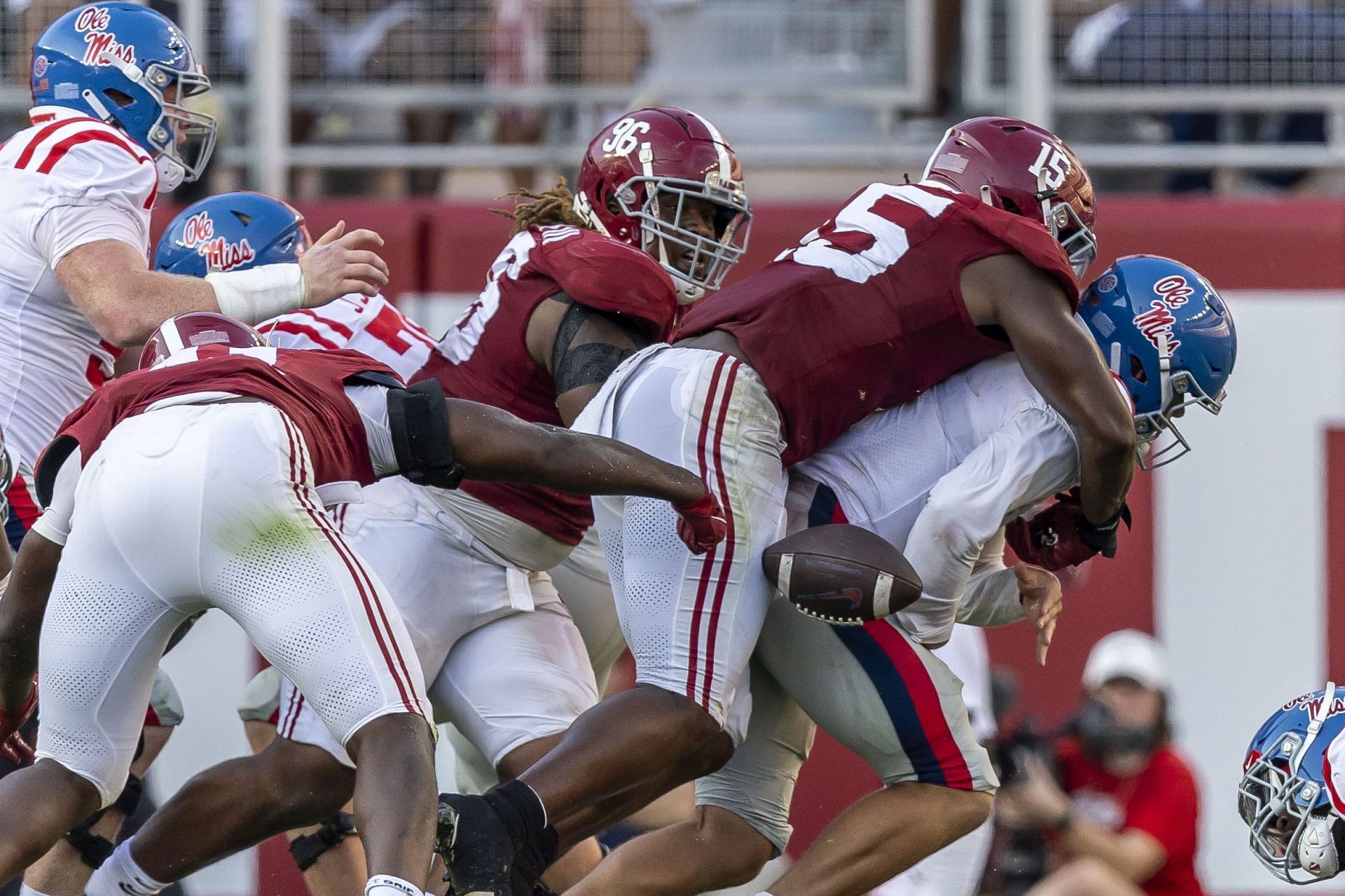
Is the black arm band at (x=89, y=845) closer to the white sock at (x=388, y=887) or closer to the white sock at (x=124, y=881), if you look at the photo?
the white sock at (x=124, y=881)

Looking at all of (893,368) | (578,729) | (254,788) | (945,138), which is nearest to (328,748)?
(254,788)

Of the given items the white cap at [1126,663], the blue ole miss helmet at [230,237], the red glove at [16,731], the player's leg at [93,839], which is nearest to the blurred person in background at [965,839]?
the white cap at [1126,663]

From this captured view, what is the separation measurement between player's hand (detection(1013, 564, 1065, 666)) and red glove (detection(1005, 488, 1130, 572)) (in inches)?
2.1

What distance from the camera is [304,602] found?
344 centimetres

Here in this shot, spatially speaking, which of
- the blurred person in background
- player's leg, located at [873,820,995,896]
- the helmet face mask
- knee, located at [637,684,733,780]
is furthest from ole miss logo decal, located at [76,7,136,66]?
player's leg, located at [873,820,995,896]

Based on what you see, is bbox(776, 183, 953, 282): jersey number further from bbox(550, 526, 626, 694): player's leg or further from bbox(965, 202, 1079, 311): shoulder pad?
bbox(550, 526, 626, 694): player's leg

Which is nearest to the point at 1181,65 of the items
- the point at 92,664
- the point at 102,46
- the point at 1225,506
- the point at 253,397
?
the point at 1225,506

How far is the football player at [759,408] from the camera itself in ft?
12.5

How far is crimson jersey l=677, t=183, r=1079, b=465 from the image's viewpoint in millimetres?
3914

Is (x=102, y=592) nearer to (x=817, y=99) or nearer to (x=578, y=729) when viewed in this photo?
(x=578, y=729)

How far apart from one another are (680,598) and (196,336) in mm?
1055

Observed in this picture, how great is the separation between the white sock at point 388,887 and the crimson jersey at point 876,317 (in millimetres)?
1200

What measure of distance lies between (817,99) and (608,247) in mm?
3378

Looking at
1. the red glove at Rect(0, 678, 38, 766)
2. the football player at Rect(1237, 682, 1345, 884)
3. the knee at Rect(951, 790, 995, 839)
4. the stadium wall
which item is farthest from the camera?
the stadium wall
